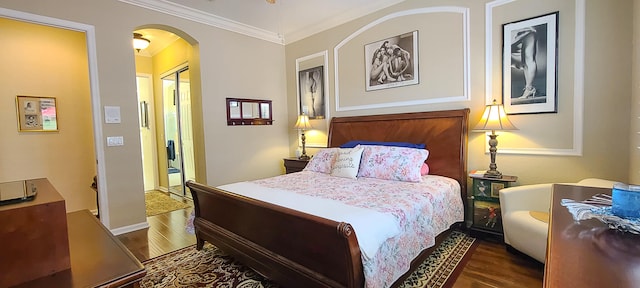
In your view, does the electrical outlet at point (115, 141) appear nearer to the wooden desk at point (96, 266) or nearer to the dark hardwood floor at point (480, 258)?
the dark hardwood floor at point (480, 258)

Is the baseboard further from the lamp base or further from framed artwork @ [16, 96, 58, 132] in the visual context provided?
the lamp base

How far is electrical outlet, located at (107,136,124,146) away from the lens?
314cm

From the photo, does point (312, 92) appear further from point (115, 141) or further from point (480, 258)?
point (480, 258)

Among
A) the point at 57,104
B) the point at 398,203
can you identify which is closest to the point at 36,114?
the point at 57,104

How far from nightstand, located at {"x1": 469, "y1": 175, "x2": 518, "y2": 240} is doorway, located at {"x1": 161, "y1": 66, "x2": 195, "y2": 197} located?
438 centimetres

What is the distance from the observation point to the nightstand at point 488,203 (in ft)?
8.70

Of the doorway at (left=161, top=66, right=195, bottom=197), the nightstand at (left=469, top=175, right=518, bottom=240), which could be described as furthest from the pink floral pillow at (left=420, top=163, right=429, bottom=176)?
the doorway at (left=161, top=66, right=195, bottom=197)

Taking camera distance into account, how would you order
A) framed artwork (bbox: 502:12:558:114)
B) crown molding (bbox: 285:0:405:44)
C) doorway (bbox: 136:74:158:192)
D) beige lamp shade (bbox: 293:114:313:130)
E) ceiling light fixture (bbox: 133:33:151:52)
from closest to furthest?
framed artwork (bbox: 502:12:558:114)
crown molding (bbox: 285:0:405:44)
ceiling light fixture (bbox: 133:33:151:52)
beige lamp shade (bbox: 293:114:313:130)
doorway (bbox: 136:74:158:192)

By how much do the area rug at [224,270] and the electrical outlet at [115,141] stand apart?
4.78 ft

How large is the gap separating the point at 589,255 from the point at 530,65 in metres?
2.50

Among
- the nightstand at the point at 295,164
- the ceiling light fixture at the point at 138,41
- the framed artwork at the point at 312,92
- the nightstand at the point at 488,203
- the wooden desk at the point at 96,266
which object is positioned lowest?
the nightstand at the point at 488,203

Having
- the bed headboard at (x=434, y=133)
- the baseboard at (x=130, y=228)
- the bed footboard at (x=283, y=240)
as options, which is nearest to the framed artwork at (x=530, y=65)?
the bed headboard at (x=434, y=133)

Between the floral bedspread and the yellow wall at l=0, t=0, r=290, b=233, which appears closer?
the floral bedspread

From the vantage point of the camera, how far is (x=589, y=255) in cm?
75
